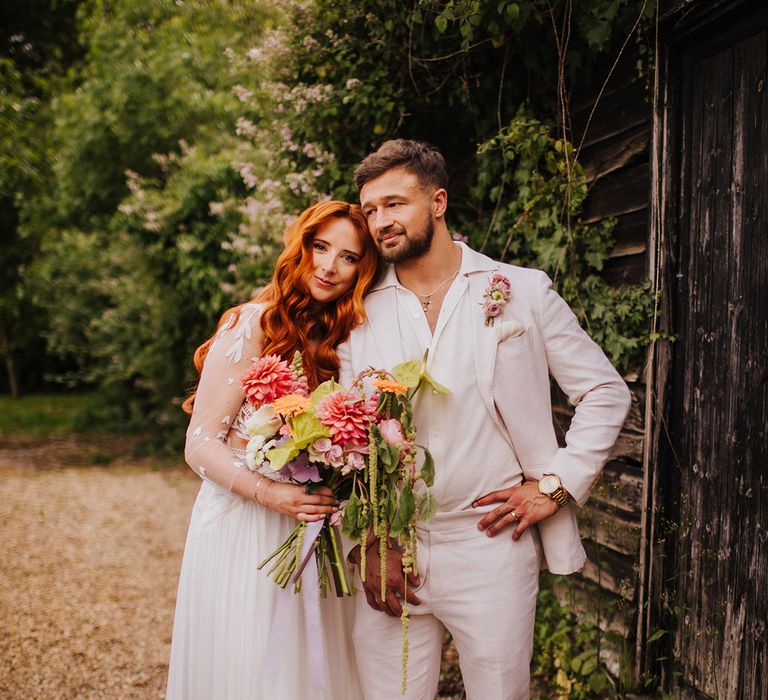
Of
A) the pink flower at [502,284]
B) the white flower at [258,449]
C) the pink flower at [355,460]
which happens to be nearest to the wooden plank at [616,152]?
the pink flower at [502,284]

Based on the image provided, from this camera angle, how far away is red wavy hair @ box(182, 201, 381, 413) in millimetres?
2643

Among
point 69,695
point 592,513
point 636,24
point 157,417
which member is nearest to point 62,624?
point 69,695

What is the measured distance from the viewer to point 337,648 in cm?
265

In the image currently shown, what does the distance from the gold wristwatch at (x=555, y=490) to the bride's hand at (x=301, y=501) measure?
0.68 m

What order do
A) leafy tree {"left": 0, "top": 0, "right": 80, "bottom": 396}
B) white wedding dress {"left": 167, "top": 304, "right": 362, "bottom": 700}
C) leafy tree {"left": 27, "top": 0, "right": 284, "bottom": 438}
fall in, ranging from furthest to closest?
leafy tree {"left": 0, "top": 0, "right": 80, "bottom": 396} < leafy tree {"left": 27, "top": 0, "right": 284, "bottom": 438} < white wedding dress {"left": 167, "top": 304, "right": 362, "bottom": 700}

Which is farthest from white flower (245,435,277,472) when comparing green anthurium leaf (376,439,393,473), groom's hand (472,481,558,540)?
groom's hand (472,481,558,540)

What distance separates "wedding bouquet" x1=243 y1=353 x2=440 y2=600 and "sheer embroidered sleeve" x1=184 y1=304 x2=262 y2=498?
28cm

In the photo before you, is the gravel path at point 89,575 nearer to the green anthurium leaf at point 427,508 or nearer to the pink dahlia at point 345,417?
the green anthurium leaf at point 427,508

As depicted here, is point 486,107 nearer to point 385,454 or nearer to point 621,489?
point 621,489

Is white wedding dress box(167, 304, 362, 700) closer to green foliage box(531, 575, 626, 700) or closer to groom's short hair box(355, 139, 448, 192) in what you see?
groom's short hair box(355, 139, 448, 192)

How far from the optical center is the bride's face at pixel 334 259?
2.64 meters

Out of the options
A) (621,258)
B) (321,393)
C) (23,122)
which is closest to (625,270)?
(621,258)

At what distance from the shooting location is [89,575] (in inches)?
241

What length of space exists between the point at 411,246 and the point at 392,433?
Answer: 76 centimetres
